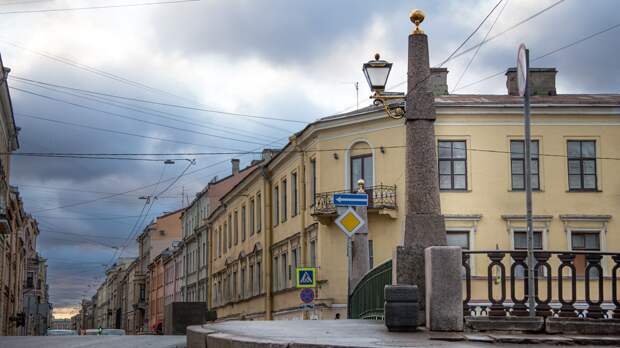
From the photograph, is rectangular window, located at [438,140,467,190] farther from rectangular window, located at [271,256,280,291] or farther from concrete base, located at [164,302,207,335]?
concrete base, located at [164,302,207,335]

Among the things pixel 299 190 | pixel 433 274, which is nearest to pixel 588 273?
pixel 433 274

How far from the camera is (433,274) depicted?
11.3 metres

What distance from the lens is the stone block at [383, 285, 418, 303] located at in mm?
11188

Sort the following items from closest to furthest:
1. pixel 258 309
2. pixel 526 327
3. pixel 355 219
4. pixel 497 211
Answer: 1. pixel 526 327
2. pixel 355 219
3. pixel 497 211
4. pixel 258 309

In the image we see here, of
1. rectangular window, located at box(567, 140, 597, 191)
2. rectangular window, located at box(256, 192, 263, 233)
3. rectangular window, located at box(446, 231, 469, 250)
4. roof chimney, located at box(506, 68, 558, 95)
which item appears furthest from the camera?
rectangular window, located at box(256, 192, 263, 233)

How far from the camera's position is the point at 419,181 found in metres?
12.9

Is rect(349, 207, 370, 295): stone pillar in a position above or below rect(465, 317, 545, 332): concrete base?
above

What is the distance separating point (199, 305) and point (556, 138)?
18.0 meters

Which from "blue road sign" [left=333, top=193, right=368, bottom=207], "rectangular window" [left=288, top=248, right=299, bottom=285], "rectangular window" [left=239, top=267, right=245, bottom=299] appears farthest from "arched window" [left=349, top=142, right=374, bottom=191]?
"rectangular window" [left=239, top=267, right=245, bottom=299]

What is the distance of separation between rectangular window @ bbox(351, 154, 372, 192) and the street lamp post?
22900 mm

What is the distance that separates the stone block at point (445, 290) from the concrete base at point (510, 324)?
0.22m

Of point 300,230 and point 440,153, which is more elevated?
point 440,153

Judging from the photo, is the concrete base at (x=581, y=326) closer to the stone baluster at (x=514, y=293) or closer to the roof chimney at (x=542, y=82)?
the stone baluster at (x=514, y=293)

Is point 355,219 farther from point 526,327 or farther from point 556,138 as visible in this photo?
point 556,138
